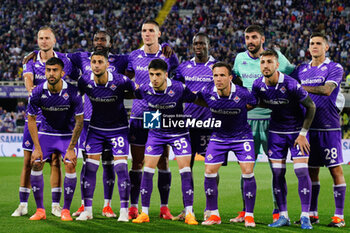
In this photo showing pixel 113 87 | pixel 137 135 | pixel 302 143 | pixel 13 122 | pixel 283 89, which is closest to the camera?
pixel 302 143

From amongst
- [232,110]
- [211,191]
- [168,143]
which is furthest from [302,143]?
[168,143]

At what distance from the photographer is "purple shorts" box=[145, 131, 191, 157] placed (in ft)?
24.7

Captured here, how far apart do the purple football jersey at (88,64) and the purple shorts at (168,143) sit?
1.26 meters

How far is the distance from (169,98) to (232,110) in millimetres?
861

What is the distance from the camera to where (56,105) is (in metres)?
7.67

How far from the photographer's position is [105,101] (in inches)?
300

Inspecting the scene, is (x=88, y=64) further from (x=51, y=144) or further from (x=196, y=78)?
(x=196, y=78)

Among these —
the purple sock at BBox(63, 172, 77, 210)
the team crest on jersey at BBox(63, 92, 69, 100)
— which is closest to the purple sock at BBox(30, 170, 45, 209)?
the purple sock at BBox(63, 172, 77, 210)

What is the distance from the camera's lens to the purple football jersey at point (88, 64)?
8.35 m

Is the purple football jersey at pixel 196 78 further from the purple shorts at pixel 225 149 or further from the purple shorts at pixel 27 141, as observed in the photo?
the purple shorts at pixel 27 141

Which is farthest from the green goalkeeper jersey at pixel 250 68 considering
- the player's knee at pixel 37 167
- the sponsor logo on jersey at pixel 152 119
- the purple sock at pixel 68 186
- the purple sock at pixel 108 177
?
the player's knee at pixel 37 167

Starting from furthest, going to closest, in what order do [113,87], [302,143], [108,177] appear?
[108,177] → [113,87] → [302,143]

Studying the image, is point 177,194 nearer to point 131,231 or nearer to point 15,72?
point 131,231

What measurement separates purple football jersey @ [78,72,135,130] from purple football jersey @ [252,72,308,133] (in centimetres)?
177
